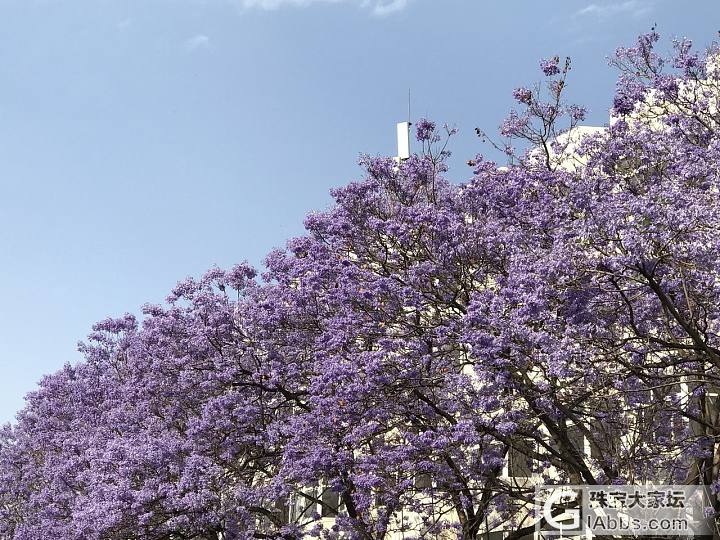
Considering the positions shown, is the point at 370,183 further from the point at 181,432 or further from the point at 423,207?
the point at 181,432

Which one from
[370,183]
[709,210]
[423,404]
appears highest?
[370,183]

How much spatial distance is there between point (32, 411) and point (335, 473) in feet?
46.6

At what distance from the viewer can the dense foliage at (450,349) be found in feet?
33.2

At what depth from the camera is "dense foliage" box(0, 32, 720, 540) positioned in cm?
1011

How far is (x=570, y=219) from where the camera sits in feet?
34.7

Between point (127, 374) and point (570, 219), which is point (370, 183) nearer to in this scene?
point (570, 219)

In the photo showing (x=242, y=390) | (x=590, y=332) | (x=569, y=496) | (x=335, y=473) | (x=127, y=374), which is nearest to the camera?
(x=590, y=332)

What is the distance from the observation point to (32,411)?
25.1 meters

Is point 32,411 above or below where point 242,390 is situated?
above

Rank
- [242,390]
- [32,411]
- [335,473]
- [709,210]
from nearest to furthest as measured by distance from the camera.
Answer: [709,210] → [335,473] → [242,390] → [32,411]

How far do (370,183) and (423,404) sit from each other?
420 centimetres

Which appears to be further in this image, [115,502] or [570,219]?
[115,502]

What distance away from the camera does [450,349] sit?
12766mm

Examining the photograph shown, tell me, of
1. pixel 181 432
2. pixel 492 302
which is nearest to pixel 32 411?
pixel 181 432
